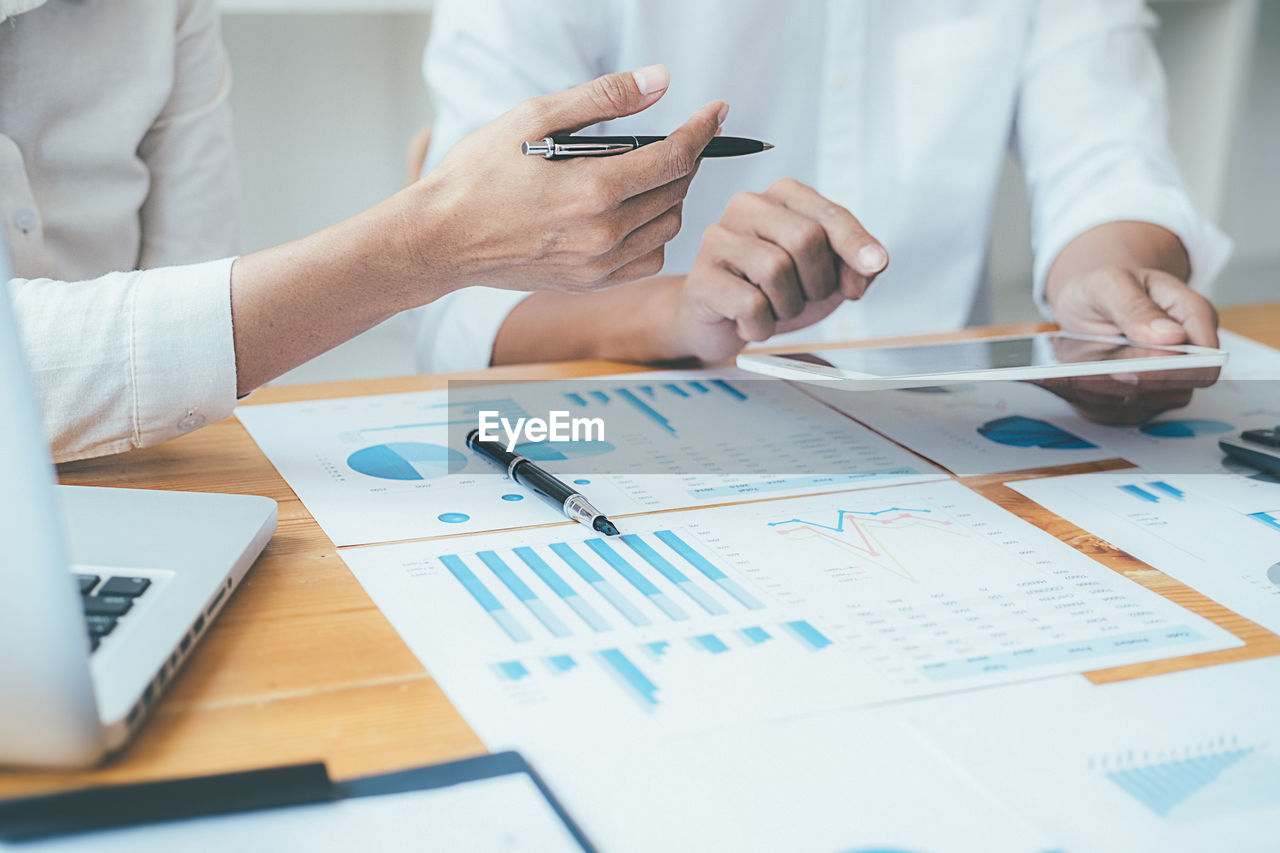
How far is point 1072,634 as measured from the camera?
1.37 ft

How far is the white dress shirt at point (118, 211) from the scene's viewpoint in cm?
55

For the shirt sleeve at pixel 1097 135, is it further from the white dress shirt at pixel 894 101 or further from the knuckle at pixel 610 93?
the knuckle at pixel 610 93

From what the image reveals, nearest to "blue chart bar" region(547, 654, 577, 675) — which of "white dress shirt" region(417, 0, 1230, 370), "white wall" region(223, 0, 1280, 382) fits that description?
"white dress shirt" region(417, 0, 1230, 370)

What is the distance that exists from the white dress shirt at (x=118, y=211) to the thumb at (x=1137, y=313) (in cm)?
55

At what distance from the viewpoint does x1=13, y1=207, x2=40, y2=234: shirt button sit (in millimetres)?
746

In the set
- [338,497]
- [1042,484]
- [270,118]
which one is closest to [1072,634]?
[1042,484]

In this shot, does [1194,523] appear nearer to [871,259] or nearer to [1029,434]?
[1029,434]

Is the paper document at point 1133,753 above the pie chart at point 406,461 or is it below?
below

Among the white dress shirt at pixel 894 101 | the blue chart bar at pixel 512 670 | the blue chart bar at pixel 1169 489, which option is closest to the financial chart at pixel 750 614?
the blue chart bar at pixel 512 670

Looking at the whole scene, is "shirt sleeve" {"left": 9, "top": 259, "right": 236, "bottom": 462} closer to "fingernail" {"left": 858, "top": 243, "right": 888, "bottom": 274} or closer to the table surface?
the table surface

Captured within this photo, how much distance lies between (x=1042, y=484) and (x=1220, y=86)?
1746mm

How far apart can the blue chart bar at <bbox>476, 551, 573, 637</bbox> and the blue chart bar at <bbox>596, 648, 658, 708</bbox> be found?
0.02m

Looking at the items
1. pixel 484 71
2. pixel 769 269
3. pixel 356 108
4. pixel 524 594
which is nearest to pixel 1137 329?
pixel 769 269

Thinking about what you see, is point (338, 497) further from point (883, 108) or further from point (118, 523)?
point (883, 108)
